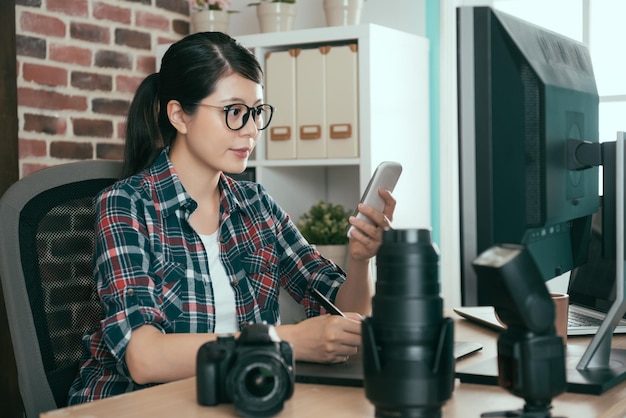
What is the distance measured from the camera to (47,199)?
157cm

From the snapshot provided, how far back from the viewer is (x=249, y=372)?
Result: 1.05 metres

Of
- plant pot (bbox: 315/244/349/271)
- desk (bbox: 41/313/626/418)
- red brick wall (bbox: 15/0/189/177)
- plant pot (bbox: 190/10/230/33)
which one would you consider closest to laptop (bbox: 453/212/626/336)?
desk (bbox: 41/313/626/418)

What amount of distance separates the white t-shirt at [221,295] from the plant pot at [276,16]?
154 centimetres

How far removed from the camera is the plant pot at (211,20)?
10.5ft

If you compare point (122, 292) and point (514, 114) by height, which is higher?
point (514, 114)

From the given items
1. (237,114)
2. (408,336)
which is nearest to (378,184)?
(237,114)

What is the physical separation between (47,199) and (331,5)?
168 cm

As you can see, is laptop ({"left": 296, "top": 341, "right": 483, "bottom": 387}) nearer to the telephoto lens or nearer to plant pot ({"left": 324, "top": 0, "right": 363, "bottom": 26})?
the telephoto lens

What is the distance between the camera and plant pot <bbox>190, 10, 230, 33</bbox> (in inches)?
126

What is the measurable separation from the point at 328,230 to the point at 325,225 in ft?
0.09

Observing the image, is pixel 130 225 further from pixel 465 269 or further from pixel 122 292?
pixel 465 269

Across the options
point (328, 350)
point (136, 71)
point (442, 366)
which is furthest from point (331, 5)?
point (442, 366)

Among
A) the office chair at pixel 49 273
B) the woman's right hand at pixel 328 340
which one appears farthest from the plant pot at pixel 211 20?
the woman's right hand at pixel 328 340

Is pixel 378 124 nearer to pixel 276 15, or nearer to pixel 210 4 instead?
pixel 276 15
